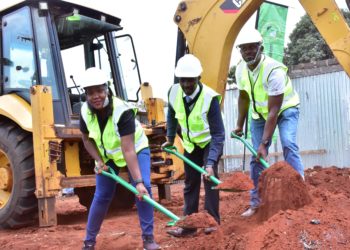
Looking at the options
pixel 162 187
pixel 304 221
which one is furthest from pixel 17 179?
pixel 304 221

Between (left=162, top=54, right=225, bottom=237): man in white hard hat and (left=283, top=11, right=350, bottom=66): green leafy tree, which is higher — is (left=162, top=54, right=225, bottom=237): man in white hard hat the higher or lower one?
the lower one

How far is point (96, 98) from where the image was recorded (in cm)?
425

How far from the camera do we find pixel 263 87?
517 cm

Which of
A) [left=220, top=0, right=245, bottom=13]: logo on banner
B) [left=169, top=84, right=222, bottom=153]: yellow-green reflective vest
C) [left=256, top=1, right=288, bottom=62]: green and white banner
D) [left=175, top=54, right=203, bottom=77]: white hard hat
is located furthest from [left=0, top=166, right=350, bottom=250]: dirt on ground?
[left=256, top=1, right=288, bottom=62]: green and white banner

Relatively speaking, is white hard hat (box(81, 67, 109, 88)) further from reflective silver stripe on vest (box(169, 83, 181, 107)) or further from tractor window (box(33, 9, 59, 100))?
tractor window (box(33, 9, 59, 100))

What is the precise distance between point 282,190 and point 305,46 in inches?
829

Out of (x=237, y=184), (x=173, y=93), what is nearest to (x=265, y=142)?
(x=237, y=184)

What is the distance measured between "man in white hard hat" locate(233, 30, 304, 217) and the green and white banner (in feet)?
19.2

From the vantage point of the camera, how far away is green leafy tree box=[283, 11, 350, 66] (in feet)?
77.0

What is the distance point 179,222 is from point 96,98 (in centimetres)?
125

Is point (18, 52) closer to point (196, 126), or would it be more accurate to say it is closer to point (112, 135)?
point (112, 135)

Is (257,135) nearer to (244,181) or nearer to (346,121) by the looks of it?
(244,181)

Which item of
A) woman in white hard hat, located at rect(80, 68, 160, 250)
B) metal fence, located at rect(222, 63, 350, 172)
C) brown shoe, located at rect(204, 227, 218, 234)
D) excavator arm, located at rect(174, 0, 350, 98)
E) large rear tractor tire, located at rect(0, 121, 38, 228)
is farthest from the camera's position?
metal fence, located at rect(222, 63, 350, 172)

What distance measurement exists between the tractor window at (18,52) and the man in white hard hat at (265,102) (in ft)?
9.38
